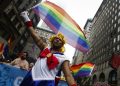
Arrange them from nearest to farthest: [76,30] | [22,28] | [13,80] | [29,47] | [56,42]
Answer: [56,42], [13,80], [76,30], [29,47], [22,28]

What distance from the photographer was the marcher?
3402 mm

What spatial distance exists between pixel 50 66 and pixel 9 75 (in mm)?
3454

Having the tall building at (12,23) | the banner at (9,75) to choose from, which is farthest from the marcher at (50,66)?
the tall building at (12,23)

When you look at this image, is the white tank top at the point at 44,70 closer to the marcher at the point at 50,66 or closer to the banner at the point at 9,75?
the marcher at the point at 50,66

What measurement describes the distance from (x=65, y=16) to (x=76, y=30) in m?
0.66

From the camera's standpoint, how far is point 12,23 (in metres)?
33.9

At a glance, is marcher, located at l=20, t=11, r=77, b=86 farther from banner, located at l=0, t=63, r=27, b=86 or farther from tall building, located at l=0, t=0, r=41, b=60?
tall building, located at l=0, t=0, r=41, b=60

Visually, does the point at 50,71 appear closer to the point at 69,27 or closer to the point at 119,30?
the point at 69,27

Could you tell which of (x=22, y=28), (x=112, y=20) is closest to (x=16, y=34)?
(x=22, y=28)

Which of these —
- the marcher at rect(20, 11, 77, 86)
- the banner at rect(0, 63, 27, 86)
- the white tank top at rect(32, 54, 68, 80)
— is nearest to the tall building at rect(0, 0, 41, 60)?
the banner at rect(0, 63, 27, 86)

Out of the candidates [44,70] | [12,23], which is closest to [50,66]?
[44,70]

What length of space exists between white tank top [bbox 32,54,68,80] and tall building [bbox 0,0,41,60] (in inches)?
1051

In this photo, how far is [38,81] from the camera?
3389 mm

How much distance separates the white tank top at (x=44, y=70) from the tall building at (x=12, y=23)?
26.7 meters
